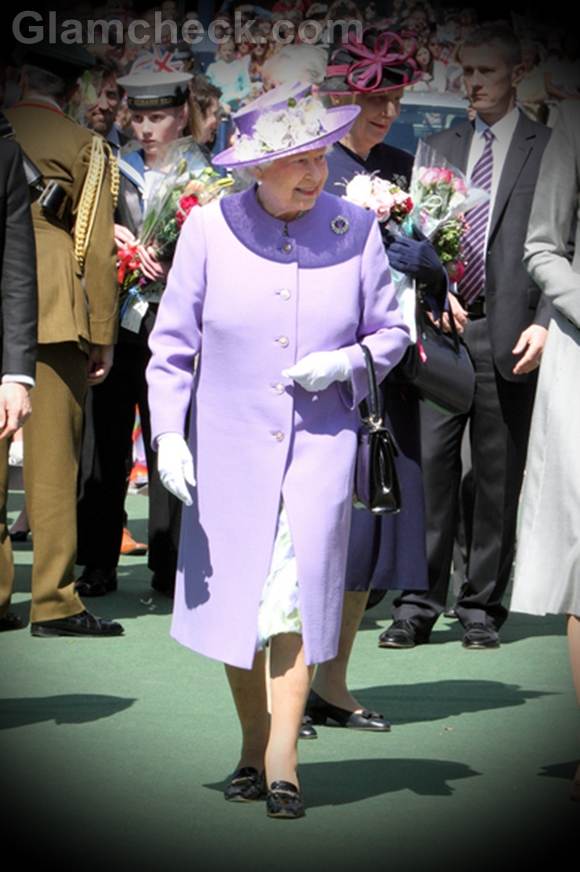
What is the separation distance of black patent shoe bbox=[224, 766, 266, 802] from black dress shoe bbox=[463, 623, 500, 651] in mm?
2715

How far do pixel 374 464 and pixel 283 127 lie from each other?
935 millimetres

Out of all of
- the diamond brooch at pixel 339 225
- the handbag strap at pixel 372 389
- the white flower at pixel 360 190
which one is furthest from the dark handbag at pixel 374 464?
the white flower at pixel 360 190

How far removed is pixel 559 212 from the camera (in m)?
5.88

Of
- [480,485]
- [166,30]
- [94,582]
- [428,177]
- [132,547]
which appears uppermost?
[166,30]

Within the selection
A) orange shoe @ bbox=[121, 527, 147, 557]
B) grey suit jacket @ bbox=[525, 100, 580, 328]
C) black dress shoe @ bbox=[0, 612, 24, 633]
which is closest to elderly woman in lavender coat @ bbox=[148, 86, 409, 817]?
grey suit jacket @ bbox=[525, 100, 580, 328]

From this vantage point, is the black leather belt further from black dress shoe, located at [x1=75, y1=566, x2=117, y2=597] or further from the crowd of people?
black dress shoe, located at [x1=75, y1=566, x2=117, y2=597]

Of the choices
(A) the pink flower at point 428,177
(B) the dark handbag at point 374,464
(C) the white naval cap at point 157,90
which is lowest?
(B) the dark handbag at point 374,464

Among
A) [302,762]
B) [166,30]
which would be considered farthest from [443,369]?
[166,30]

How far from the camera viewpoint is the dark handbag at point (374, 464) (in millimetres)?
5559

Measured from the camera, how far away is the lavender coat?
5.42 m

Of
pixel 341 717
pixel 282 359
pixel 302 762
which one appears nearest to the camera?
pixel 282 359

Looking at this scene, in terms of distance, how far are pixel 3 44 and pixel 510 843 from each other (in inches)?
157

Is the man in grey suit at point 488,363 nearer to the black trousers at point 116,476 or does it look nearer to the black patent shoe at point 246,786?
the black trousers at point 116,476

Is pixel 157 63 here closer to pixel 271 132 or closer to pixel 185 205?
pixel 185 205
